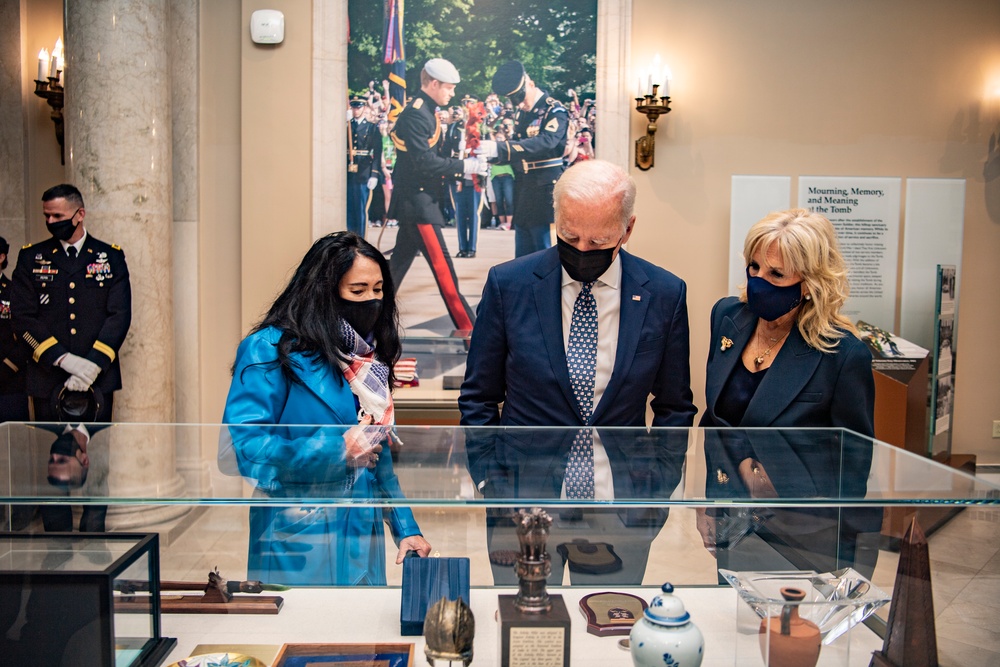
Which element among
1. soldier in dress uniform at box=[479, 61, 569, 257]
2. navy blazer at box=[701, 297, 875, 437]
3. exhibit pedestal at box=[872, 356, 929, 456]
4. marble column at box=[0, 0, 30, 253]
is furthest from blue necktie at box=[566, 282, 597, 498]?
marble column at box=[0, 0, 30, 253]

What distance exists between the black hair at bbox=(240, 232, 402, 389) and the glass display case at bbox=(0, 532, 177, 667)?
0.89 meters

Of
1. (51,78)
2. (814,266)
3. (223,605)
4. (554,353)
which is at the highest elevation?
(51,78)

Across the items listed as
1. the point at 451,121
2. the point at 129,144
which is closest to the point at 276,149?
the point at 129,144

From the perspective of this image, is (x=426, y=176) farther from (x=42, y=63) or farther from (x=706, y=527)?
(x=706, y=527)

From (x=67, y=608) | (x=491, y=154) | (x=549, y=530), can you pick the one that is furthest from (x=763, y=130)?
(x=67, y=608)

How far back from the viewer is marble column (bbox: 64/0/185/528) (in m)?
5.21

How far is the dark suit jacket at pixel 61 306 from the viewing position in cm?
495

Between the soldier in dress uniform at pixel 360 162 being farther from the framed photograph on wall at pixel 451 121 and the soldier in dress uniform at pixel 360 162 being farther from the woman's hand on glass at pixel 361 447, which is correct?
the woman's hand on glass at pixel 361 447

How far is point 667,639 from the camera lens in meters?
1.54

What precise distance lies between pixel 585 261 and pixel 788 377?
739 mm

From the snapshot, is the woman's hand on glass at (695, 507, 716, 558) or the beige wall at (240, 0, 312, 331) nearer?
the woman's hand on glass at (695, 507, 716, 558)

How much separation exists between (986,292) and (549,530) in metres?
5.99

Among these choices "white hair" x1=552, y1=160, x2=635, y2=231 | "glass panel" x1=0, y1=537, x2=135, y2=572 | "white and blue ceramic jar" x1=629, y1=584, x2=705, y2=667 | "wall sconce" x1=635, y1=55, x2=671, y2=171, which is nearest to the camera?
"white and blue ceramic jar" x1=629, y1=584, x2=705, y2=667

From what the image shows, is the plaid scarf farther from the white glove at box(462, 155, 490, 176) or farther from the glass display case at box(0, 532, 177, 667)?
the white glove at box(462, 155, 490, 176)
